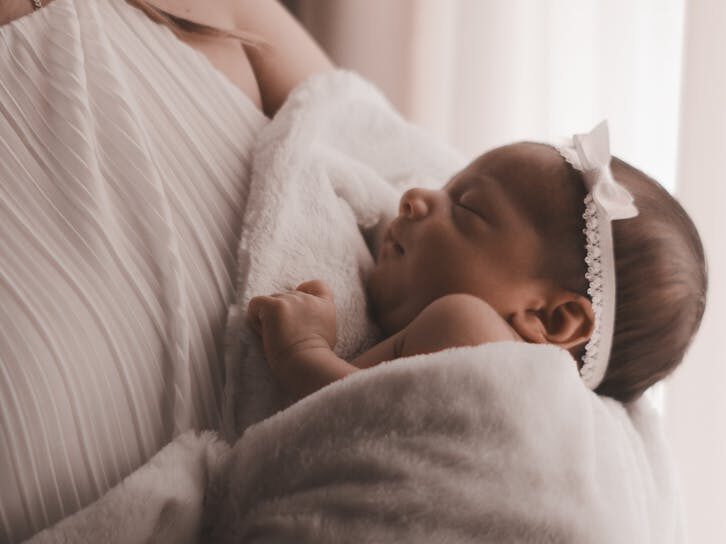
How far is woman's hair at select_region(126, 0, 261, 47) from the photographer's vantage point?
3.32ft

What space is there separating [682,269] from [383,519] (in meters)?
0.48

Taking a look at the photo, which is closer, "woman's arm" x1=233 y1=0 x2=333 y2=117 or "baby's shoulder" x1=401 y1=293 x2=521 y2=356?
"baby's shoulder" x1=401 y1=293 x2=521 y2=356

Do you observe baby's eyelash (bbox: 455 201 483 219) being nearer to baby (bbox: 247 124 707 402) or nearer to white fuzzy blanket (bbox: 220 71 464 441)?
baby (bbox: 247 124 707 402)

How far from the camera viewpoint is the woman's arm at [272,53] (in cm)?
120

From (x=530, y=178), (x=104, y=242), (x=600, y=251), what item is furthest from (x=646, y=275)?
(x=104, y=242)

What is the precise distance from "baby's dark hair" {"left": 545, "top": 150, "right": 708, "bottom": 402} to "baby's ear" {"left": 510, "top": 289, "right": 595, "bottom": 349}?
0.7 inches

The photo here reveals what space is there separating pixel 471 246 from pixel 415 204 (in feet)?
0.27

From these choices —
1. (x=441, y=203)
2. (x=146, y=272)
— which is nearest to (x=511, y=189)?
(x=441, y=203)

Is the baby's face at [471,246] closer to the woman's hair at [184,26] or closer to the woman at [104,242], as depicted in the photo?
the woman at [104,242]

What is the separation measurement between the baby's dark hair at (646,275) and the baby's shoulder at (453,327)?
0.15 meters

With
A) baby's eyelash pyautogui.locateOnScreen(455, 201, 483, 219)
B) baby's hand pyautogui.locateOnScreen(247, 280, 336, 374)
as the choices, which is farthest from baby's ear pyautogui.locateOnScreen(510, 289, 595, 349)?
baby's hand pyautogui.locateOnScreen(247, 280, 336, 374)

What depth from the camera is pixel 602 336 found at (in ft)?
2.97

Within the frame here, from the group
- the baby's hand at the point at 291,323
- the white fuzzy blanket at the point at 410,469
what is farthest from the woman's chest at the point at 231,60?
the white fuzzy blanket at the point at 410,469

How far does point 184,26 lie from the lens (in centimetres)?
107
